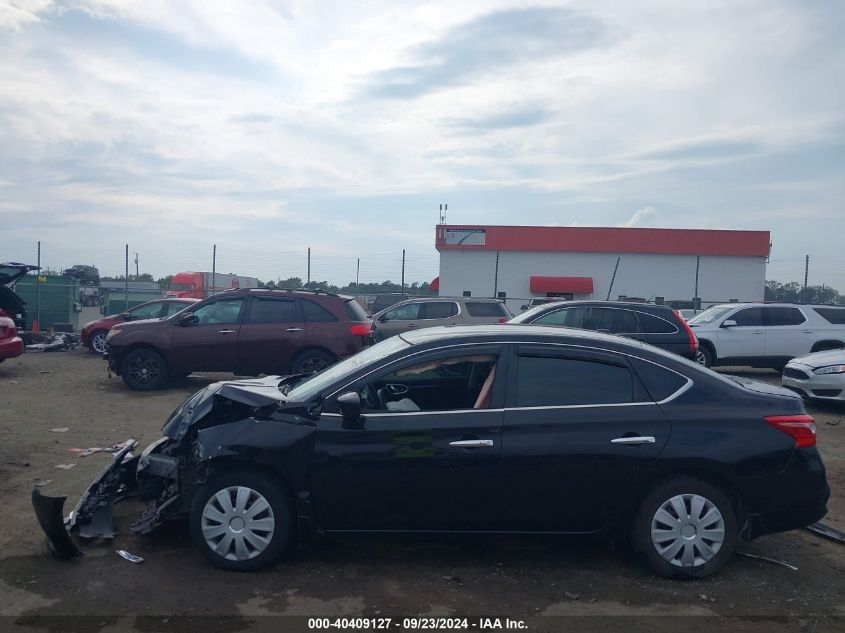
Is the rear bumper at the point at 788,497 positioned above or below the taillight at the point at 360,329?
below

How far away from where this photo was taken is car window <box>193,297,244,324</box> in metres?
12.6

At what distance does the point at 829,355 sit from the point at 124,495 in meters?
10.7

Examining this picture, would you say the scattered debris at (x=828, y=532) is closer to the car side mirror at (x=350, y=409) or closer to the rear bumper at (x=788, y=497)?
the rear bumper at (x=788, y=497)

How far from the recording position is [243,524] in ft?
16.3

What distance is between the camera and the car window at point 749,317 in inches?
642

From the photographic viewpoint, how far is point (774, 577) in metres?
5.05

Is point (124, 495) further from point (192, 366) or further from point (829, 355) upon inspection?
point (829, 355)

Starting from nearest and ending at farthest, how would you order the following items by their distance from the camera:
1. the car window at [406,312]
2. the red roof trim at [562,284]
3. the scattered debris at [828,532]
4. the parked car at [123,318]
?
1. the scattered debris at [828,532]
2. the parked car at [123,318]
3. the car window at [406,312]
4. the red roof trim at [562,284]

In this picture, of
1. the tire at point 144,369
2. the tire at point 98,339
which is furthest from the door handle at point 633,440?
the tire at point 98,339

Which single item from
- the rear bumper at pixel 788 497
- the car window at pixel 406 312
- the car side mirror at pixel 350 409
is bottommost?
the rear bumper at pixel 788 497

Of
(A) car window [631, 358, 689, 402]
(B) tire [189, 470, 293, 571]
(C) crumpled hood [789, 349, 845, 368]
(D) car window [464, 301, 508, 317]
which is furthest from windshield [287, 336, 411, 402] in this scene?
(D) car window [464, 301, 508, 317]

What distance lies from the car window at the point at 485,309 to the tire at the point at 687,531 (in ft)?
46.3

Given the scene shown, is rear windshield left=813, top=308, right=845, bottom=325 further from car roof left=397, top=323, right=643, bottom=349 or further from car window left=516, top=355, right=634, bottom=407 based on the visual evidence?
car window left=516, top=355, right=634, bottom=407

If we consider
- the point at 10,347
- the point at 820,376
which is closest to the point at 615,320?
the point at 820,376
